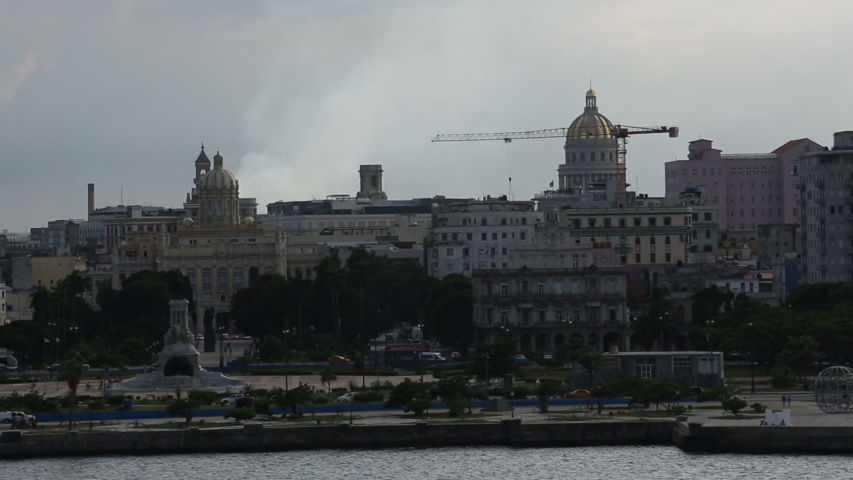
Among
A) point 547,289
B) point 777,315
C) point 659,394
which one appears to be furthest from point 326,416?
point 547,289

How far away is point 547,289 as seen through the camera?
7717 inches

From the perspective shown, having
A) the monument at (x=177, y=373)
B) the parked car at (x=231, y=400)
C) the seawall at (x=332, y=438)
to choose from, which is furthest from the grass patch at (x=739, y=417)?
the monument at (x=177, y=373)

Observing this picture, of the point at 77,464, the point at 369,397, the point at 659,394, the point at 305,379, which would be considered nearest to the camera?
the point at 77,464

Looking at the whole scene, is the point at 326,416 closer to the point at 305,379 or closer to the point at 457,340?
the point at 305,379

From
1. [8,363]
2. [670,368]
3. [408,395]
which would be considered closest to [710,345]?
[670,368]

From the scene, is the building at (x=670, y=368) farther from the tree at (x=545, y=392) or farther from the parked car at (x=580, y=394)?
the tree at (x=545, y=392)

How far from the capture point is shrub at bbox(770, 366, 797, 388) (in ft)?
481

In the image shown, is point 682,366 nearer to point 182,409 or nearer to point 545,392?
point 545,392

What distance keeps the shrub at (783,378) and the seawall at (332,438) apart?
19.0 m

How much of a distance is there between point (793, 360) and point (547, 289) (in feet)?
143

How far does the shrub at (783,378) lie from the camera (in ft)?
481

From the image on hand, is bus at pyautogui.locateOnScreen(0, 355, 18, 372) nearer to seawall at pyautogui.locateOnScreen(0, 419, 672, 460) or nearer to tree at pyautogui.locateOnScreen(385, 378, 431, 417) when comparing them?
tree at pyautogui.locateOnScreen(385, 378, 431, 417)

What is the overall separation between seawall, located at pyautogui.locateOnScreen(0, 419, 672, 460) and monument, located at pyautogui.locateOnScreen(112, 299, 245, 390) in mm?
33351

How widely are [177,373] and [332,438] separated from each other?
37.6 meters
